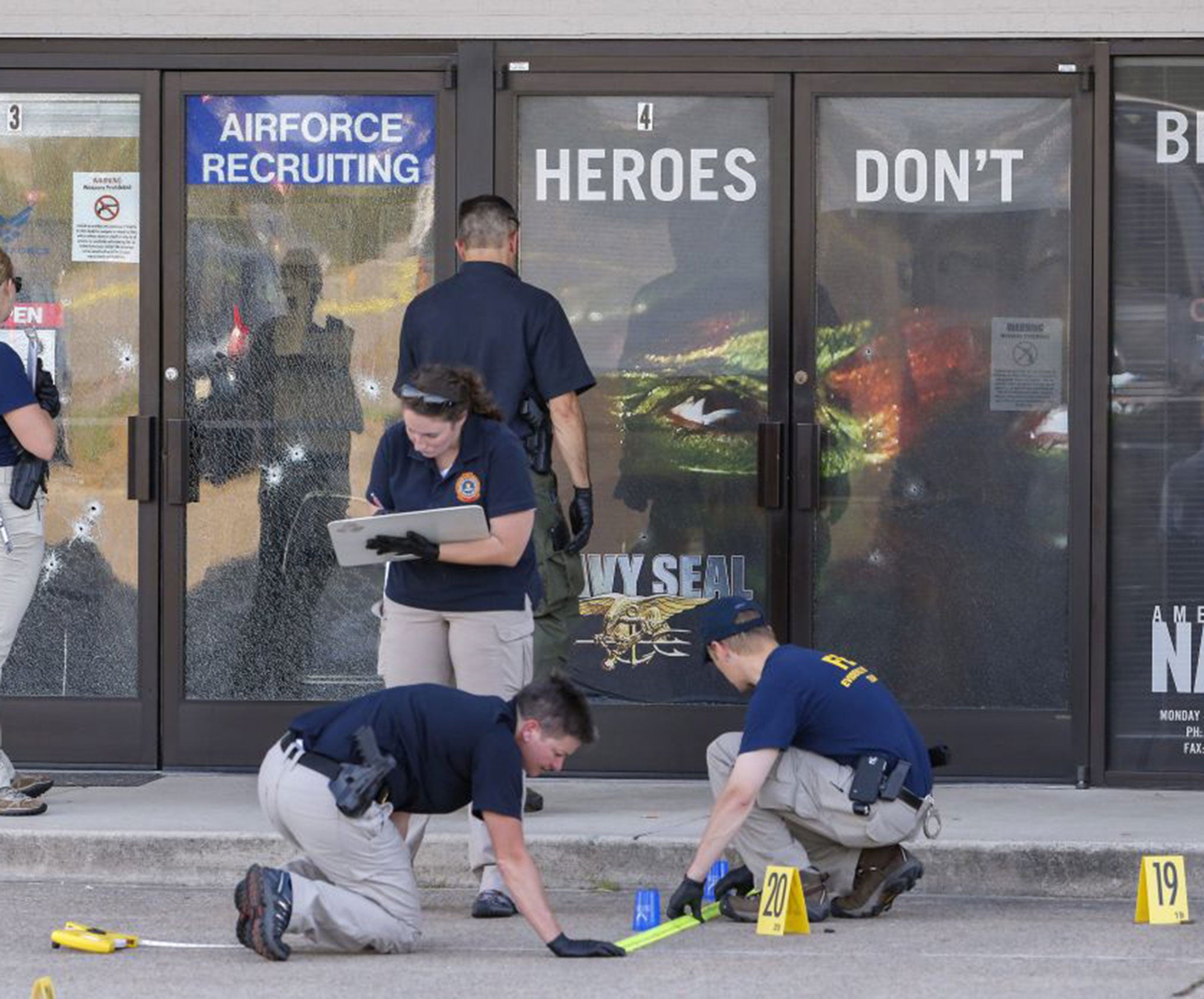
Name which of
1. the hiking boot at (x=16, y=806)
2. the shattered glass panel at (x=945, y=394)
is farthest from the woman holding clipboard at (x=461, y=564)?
the shattered glass panel at (x=945, y=394)

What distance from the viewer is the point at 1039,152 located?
9797 millimetres

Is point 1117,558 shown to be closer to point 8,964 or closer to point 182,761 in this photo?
point 182,761

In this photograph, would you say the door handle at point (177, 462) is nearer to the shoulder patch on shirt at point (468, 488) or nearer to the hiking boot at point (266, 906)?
the shoulder patch on shirt at point (468, 488)

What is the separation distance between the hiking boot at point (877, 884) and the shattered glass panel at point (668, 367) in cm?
211

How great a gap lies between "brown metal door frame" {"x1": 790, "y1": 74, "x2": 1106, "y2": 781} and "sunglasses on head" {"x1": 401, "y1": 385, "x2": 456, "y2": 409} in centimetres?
264

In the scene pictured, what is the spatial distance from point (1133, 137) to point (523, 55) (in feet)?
8.23

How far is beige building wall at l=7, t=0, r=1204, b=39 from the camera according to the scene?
382 inches

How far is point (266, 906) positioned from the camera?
679 cm

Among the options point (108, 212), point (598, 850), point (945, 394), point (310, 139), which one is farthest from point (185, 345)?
point (945, 394)

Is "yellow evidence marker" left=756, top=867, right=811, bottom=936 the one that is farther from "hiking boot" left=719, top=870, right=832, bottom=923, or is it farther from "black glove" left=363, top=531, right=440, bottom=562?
"black glove" left=363, top=531, right=440, bottom=562

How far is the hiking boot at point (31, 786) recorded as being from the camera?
8.93 metres

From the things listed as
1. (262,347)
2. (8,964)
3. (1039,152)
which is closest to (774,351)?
(1039,152)

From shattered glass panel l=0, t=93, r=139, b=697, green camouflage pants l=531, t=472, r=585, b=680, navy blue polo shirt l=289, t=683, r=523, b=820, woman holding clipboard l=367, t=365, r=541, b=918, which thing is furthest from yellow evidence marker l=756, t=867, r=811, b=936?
shattered glass panel l=0, t=93, r=139, b=697

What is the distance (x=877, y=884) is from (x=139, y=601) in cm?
371
